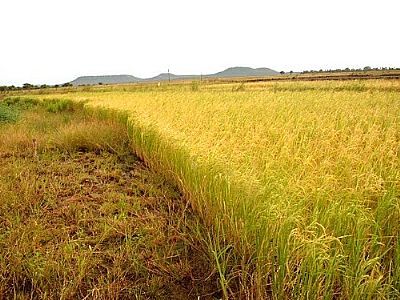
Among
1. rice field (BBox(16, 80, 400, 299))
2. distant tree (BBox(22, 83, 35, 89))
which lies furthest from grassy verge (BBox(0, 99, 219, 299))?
distant tree (BBox(22, 83, 35, 89))

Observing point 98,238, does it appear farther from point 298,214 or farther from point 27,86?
point 27,86

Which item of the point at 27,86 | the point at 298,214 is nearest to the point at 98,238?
the point at 298,214

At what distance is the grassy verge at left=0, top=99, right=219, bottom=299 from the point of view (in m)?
2.48

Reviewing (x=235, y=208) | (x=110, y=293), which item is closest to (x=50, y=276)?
(x=110, y=293)

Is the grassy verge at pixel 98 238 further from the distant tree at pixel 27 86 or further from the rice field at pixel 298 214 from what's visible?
the distant tree at pixel 27 86

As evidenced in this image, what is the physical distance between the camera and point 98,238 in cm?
326

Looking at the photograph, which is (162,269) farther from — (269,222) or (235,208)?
(269,222)

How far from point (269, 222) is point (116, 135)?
654cm

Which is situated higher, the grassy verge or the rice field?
the rice field

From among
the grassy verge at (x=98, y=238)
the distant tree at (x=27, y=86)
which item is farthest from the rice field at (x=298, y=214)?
the distant tree at (x=27, y=86)

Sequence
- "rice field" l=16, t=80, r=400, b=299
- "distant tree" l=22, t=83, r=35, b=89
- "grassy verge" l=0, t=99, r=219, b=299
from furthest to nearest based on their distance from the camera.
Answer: "distant tree" l=22, t=83, r=35, b=89 < "grassy verge" l=0, t=99, r=219, b=299 < "rice field" l=16, t=80, r=400, b=299

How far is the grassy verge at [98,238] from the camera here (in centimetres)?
248

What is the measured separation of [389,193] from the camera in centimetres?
217

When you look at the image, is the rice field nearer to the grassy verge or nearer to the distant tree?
the grassy verge
